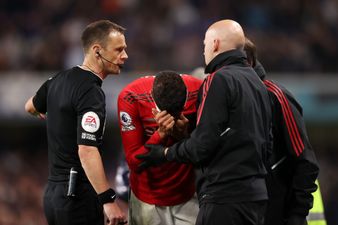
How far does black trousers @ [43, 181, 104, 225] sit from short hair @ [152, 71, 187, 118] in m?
Answer: 0.72

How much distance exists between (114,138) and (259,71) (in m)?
8.06

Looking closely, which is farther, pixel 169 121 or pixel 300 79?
pixel 300 79

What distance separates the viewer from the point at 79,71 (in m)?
5.10

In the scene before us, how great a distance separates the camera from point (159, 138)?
4953 mm

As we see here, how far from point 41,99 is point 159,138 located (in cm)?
87

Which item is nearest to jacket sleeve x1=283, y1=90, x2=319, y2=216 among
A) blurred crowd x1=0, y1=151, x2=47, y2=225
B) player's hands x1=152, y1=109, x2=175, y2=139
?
player's hands x1=152, y1=109, x2=175, y2=139

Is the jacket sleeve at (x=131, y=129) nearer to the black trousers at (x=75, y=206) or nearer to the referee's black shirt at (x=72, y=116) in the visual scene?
the referee's black shirt at (x=72, y=116)

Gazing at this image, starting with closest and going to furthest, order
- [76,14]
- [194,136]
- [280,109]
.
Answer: [194,136]
[280,109]
[76,14]

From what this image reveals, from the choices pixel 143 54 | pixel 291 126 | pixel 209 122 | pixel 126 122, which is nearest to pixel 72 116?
pixel 126 122

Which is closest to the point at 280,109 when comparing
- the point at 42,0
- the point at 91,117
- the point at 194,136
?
the point at 194,136

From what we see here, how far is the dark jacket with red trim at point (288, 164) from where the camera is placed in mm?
5055

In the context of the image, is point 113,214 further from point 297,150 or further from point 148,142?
point 297,150

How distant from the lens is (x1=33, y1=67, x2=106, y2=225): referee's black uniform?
16.2 feet

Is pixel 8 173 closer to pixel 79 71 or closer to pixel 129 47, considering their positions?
pixel 129 47
